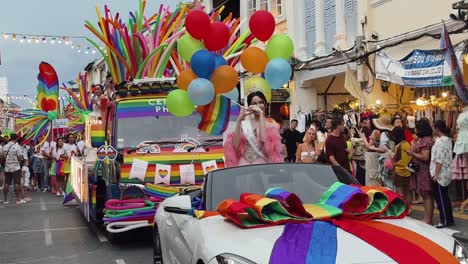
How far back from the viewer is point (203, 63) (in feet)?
26.0

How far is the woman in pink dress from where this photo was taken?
6.95 m

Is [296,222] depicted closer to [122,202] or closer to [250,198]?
[250,198]

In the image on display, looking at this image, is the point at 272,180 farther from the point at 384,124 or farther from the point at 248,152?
the point at 384,124

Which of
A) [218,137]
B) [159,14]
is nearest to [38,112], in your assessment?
[159,14]

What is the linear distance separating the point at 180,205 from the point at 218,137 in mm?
3846

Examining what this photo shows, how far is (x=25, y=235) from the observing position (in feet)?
33.9

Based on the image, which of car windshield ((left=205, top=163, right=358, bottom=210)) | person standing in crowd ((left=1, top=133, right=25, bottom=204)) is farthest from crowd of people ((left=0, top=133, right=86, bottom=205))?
car windshield ((left=205, top=163, right=358, bottom=210))

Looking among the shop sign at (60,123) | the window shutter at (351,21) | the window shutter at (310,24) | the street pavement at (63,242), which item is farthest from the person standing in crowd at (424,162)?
the shop sign at (60,123)

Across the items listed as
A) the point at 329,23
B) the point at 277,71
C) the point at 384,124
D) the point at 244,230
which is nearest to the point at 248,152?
the point at 277,71

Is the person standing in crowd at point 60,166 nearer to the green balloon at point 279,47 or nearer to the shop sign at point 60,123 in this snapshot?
the shop sign at point 60,123

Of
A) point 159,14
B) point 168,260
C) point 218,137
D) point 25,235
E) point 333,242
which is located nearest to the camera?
point 333,242

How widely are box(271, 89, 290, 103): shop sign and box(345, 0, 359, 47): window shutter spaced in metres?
4.31

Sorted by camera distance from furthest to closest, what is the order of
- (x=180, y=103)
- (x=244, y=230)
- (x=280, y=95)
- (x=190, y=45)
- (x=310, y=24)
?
(x=280, y=95), (x=310, y=24), (x=190, y=45), (x=180, y=103), (x=244, y=230)

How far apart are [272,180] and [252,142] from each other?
69.3 inches
